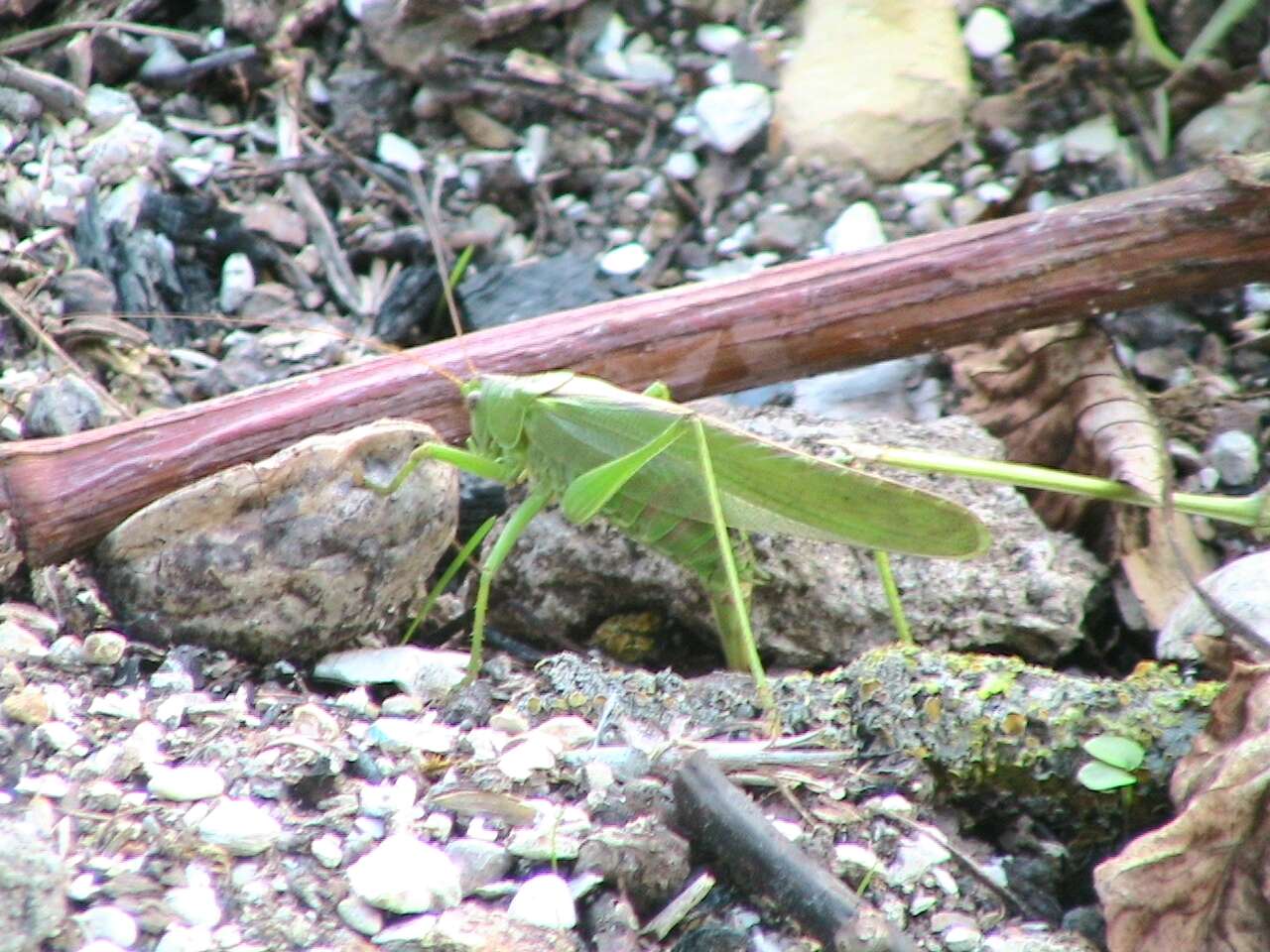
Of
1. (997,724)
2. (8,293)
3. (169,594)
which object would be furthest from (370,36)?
(997,724)

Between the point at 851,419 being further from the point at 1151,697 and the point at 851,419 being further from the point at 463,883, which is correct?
the point at 463,883

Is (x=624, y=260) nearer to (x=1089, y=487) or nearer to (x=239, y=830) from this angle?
(x=1089, y=487)

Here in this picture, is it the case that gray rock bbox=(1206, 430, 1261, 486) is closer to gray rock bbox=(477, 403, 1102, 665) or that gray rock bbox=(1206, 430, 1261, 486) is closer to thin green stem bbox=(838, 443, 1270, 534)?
gray rock bbox=(477, 403, 1102, 665)

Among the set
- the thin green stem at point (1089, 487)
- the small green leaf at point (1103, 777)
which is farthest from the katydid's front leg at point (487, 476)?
the small green leaf at point (1103, 777)

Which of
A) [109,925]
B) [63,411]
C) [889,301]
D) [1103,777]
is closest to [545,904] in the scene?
[109,925]

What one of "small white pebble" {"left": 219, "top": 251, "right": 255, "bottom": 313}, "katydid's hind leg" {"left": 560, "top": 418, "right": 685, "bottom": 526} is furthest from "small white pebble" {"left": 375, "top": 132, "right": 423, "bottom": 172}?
"katydid's hind leg" {"left": 560, "top": 418, "right": 685, "bottom": 526}
